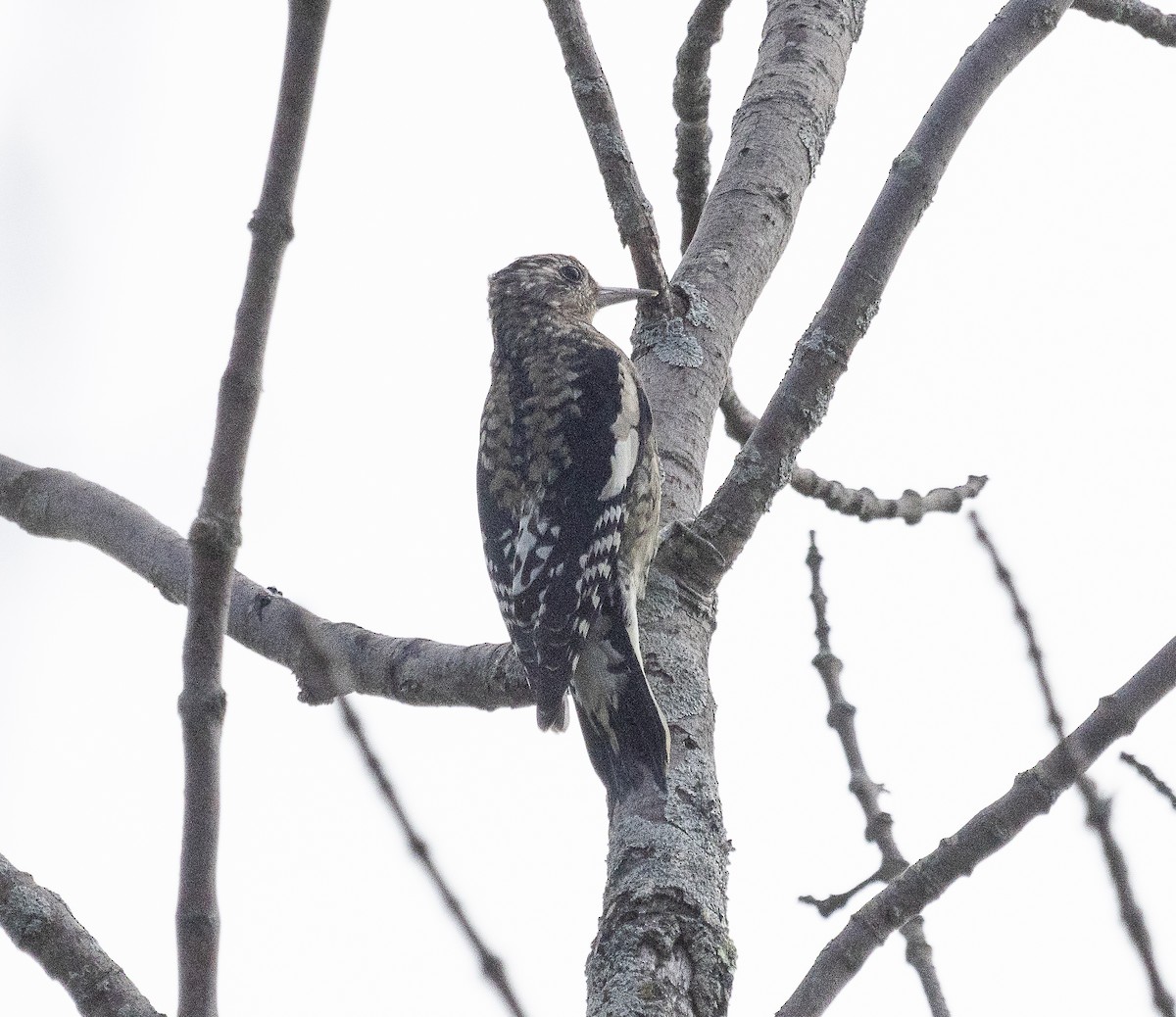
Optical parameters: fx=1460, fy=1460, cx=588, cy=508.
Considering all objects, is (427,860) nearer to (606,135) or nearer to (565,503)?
(606,135)

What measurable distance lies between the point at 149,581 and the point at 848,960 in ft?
6.45

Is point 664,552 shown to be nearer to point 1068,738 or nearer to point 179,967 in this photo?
point 1068,738

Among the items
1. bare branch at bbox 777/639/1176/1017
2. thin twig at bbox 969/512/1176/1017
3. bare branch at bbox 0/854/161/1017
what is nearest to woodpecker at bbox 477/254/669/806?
bare branch at bbox 777/639/1176/1017

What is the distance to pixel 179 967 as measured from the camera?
3.67 ft

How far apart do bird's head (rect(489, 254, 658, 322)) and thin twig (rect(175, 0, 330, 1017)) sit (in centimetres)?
373

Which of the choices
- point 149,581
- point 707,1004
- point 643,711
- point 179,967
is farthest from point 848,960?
point 149,581

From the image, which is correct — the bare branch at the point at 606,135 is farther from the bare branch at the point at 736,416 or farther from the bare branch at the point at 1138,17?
the bare branch at the point at 1138,17

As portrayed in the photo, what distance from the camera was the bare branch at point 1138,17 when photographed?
4.17m

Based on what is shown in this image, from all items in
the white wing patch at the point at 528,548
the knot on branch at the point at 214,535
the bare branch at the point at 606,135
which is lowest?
the knot on branch at the point at 214,535

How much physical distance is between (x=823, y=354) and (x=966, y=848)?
3.82 ft

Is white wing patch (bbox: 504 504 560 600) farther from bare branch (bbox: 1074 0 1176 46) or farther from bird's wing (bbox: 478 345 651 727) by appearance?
bare branch (bbox: 1074 0 1176 46)

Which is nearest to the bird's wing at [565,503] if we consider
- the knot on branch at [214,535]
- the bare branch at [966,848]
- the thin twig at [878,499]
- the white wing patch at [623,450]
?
the white wing patch at [623,450]

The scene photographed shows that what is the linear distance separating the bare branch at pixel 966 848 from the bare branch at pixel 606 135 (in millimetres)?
1969

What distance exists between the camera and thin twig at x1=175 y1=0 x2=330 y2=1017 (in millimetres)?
1143
